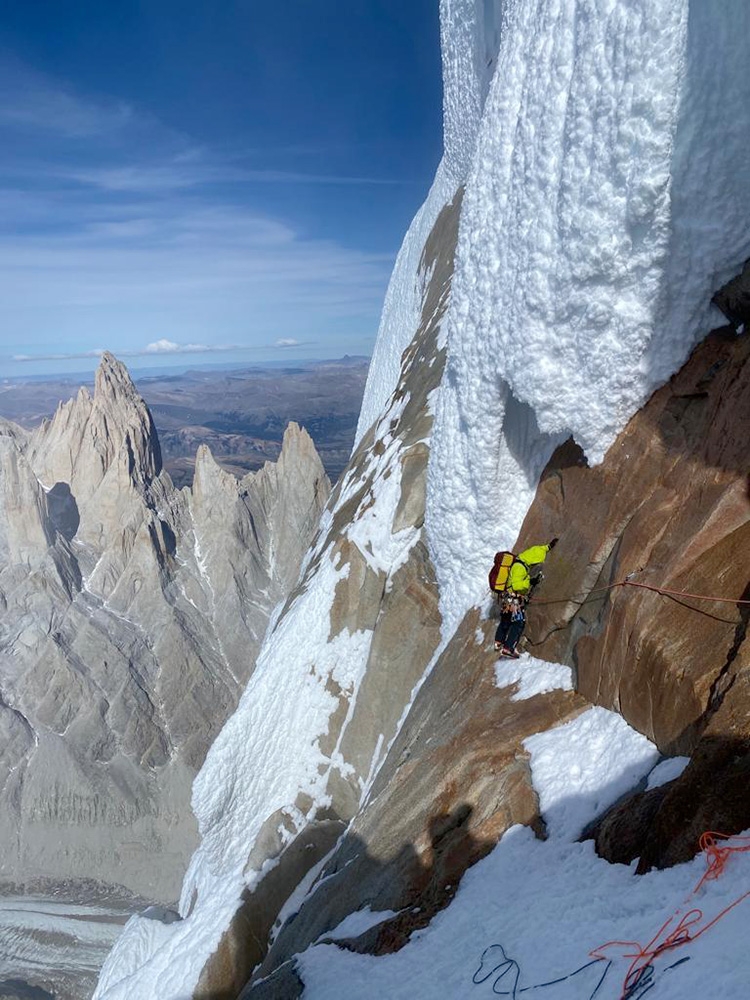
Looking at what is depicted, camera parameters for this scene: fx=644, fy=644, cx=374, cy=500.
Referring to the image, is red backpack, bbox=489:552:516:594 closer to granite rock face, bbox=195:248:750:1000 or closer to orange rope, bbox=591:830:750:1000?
granite rock face, bbox=195:248:750:1000

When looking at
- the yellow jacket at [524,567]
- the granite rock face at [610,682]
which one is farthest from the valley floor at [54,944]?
the yellow jacket at [524,567]

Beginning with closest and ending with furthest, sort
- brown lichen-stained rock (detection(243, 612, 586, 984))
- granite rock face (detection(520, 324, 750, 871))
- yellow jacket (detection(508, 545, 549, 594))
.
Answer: granite rock face (detection(520, 324, 750, 871)), brown lichen-stained rock (detection(243, 612, 586, 984)), yellow jacket (detection(508, 545, 549, 594))

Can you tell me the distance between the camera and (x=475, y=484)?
1458 centimetres

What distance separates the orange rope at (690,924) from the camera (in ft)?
16.0

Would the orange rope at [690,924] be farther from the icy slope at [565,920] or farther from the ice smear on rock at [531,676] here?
the ice smear on rock at [531,676]

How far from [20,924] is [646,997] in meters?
82.6

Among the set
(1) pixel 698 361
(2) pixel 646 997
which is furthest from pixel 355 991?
(1) pixel 698 361

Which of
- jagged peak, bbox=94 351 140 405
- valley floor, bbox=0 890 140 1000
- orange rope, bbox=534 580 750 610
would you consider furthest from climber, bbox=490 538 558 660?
jagged peak, bbox=94 351 140 405

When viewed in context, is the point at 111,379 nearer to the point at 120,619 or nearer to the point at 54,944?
the point at 120,619

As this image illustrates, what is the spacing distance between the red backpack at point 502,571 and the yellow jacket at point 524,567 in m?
0.08

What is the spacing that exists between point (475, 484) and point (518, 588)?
12.9 ft

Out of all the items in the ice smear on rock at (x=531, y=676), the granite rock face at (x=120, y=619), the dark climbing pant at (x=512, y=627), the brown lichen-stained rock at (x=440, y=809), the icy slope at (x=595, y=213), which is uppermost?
the icy slope at (x=595, y=213)

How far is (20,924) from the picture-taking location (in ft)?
217

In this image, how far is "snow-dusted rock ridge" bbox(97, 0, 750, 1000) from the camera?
879 centimetres
